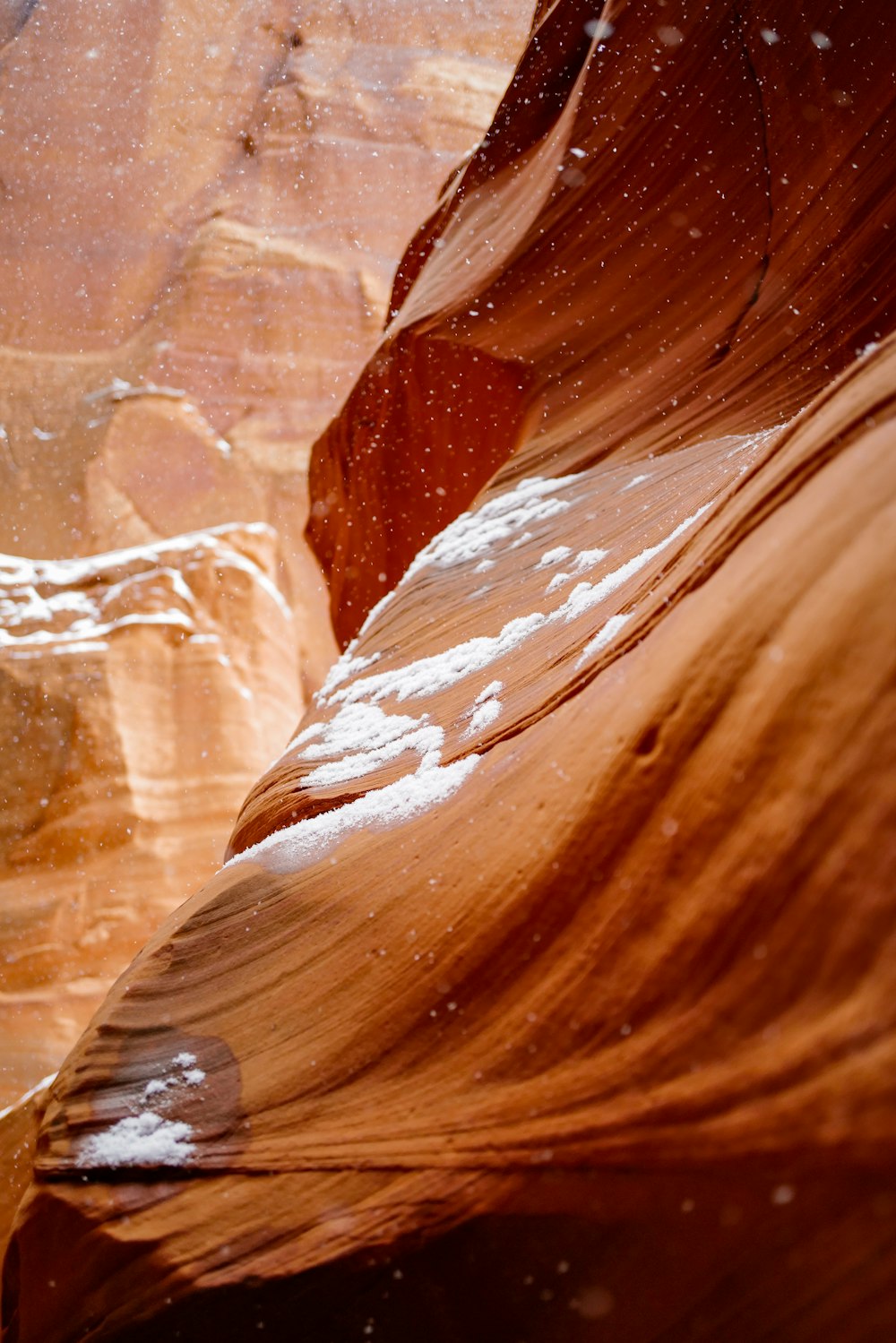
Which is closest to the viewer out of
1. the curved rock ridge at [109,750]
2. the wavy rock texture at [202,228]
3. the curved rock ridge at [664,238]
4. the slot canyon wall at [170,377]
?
the curved rock ridge at [664,238]

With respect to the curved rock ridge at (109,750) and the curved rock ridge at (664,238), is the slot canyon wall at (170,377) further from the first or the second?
the curved rock ridge at (664,238)

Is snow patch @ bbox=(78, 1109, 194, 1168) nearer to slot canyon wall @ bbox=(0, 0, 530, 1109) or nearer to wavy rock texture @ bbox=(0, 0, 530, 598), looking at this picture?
slot canyon wall @ bbox=(0, 0, 530, 1109)

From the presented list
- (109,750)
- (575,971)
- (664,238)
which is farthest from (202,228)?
(575,971)

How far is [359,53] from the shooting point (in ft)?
27.5

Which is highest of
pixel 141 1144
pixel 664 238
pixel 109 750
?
pixel 664 238

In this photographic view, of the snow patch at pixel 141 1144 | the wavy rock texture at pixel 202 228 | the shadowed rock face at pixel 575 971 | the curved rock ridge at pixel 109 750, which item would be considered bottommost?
the curved rock ridge at pixel 109 750

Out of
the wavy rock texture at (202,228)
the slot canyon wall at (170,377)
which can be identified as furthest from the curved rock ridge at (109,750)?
the wavy rock texture at (202,228)

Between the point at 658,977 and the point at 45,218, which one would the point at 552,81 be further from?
the point at 45,218

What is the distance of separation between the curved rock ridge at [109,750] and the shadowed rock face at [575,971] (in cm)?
353

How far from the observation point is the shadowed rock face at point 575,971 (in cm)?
65

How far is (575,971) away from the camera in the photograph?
846 millimetres

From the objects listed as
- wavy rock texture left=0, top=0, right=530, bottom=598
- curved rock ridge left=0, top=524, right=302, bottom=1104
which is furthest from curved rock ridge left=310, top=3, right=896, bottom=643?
wavy rock texture left=0, top=0, right=530, bottom=598

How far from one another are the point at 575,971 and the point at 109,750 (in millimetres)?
4836

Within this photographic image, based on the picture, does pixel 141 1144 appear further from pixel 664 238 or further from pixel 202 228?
pixel 202 228
